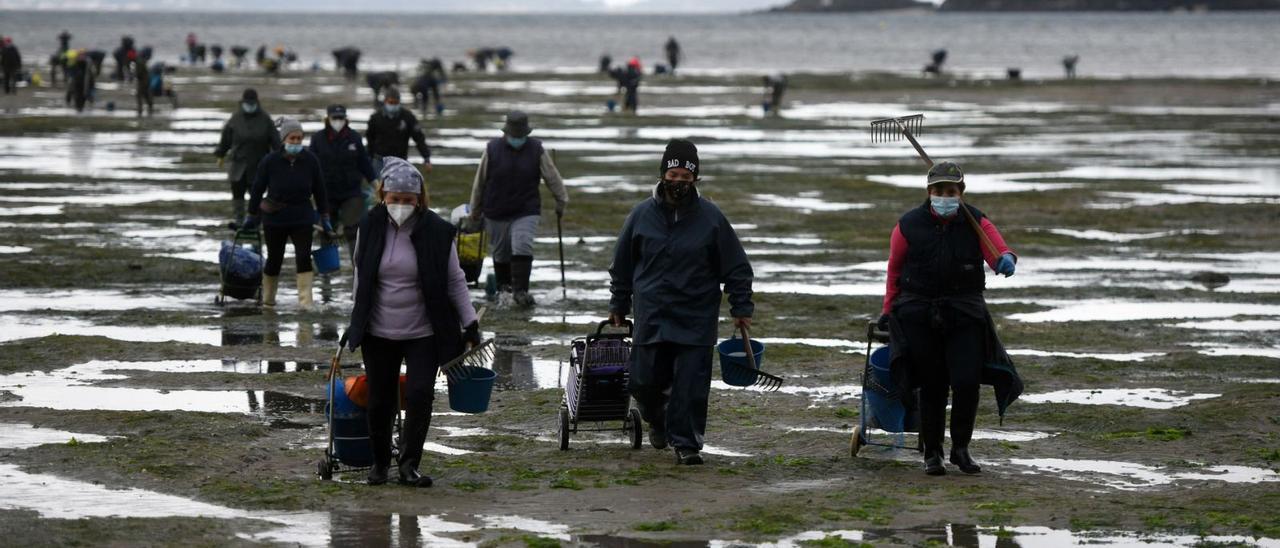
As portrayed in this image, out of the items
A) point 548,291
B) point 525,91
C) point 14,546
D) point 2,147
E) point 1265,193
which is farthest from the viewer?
point 525,91

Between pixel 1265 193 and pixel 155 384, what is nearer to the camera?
pixel 155 384

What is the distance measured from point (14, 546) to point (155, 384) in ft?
16.0

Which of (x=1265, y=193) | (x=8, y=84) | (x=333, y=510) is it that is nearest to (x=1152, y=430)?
(x=333, y=510)

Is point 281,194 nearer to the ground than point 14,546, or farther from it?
A: farther from it

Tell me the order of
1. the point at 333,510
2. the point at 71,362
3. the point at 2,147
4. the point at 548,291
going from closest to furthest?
the point at 333,510, the point at 71,362, the point at 548,291, the point at 2,147

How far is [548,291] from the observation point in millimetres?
18125

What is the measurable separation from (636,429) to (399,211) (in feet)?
7.33

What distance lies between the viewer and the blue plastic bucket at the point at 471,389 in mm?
9516

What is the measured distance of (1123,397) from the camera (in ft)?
42.0

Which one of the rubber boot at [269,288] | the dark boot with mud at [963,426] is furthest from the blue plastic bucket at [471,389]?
the rubber boot at [269,288]

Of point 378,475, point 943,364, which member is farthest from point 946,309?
point 378,475

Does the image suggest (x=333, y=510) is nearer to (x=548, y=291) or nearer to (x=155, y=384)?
(x=155, y=384)

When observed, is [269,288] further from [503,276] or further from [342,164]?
[503,276]

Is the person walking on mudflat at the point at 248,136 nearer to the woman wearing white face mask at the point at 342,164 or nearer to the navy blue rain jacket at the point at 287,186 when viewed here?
the woman wearing white face mask at the point at 342,164
